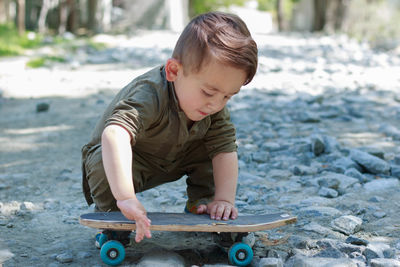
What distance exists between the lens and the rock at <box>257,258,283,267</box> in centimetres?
184

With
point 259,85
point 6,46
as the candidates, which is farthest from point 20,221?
point 6,46

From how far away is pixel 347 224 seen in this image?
2.27 metres

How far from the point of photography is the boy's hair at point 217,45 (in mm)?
1903

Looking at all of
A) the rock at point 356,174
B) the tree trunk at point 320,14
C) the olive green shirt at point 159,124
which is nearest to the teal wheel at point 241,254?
the olive green shirt at point 159,124

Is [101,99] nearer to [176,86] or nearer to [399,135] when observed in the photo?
[399,135]

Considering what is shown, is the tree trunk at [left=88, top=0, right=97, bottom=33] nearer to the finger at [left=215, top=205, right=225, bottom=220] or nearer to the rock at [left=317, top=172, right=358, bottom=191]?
the rock at [left=317, top=172, right=358, bottom=191]

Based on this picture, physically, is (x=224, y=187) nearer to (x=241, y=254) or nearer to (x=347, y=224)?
(x=241, y=254)

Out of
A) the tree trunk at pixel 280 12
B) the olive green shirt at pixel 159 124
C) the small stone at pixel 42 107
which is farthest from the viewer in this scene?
the tree trunk at pixel 280 12

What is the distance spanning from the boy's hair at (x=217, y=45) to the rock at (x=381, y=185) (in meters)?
1.21

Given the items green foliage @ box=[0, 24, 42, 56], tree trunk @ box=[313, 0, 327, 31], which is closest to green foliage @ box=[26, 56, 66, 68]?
green foliage @ box=[0, 24, 42, 56]

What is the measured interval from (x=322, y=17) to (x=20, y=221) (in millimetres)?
15407

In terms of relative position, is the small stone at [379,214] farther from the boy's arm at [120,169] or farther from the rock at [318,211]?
the boy's arm at [120,169]

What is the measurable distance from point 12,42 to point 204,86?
7.72m

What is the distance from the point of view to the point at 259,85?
20.6ft
